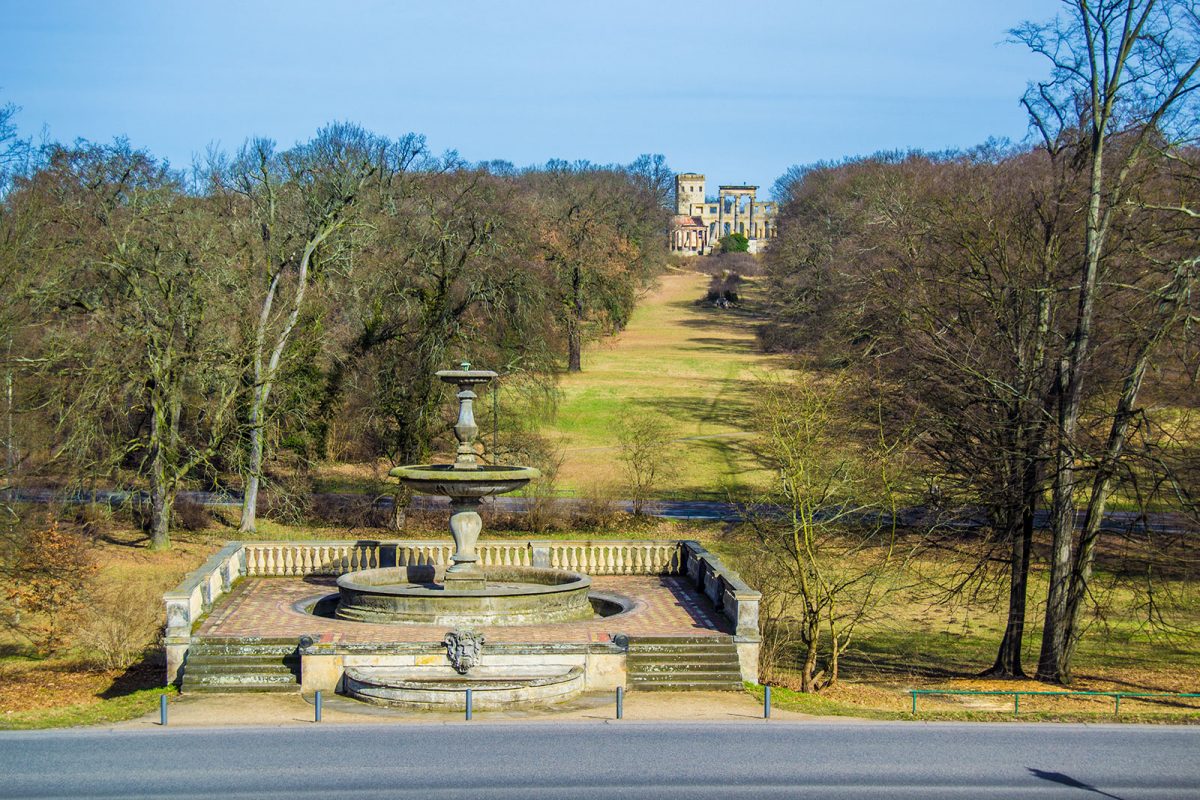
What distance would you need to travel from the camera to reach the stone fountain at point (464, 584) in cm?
2262

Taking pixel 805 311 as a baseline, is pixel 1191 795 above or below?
below

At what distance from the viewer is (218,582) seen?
2525 centimetres

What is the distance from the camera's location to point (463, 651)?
65.9ft

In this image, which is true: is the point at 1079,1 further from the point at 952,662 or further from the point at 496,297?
the point at 496,297

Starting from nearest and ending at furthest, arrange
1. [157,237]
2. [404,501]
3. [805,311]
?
1. [157,237]
2. [404,501]
3. [805,311]

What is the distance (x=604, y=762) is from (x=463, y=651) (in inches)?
183

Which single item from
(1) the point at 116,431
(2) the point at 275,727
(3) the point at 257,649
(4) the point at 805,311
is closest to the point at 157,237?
(1) the point at 116,431

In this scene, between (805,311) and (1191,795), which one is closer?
(1191,795)

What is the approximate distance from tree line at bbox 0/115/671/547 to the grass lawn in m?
7.24

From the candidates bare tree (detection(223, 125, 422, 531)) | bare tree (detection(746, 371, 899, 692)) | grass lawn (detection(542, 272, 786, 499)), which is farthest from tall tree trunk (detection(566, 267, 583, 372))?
bare tree (detection(746, 371, 899, 692))

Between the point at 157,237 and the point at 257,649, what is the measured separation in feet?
72.9

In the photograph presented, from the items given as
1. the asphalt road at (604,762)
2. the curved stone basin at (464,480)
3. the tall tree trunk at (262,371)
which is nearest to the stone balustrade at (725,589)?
the asphalt road at (604,762)

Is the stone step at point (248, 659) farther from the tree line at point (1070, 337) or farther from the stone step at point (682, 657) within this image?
the tree line at point (1070, 337)

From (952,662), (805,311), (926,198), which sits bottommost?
(952,662)
